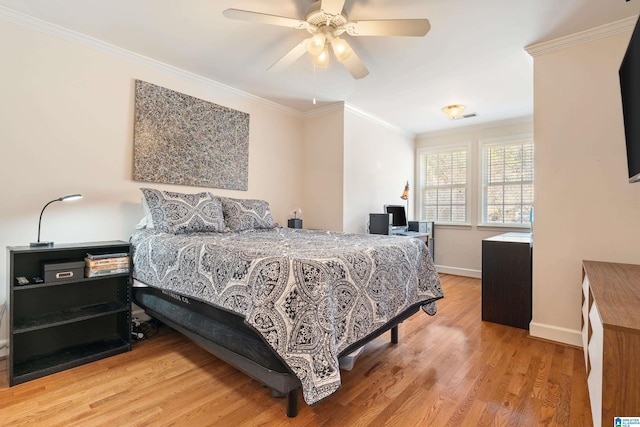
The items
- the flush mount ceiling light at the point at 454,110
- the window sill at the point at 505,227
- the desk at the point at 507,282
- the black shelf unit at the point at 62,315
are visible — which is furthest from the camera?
the window sill at the point at 505,227

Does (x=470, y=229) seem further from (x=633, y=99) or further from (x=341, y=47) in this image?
(x=341, y=47)

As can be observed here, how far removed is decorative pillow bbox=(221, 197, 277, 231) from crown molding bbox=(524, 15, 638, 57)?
285cm

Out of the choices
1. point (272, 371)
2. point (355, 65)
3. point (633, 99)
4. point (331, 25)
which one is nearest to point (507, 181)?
point (633, 99)

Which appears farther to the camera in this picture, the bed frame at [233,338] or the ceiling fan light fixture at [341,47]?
the ceiling fan light fixture at [341,47]

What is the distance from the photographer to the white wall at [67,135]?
2191 millimetres

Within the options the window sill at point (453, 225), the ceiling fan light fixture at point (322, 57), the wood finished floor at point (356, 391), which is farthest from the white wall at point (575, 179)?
the window sill at point (453, 225)

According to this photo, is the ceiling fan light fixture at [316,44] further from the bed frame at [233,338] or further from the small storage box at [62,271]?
the small storage box at [62,271]

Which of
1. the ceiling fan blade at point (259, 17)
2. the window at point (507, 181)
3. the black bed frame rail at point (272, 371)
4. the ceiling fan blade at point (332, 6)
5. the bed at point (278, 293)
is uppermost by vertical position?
the ceiling fan blade at point (332, 6)

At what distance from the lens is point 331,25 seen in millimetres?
2037

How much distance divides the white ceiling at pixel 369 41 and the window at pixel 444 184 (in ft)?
4.72

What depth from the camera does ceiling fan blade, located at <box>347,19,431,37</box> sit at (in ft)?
5.84

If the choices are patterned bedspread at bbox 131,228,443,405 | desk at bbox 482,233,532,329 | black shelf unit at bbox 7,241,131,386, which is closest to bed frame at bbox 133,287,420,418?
patterned bedspread at bbox 131,228,443,405

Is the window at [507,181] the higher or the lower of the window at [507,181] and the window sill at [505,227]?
the higher

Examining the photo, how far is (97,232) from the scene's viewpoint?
8.47 ft
